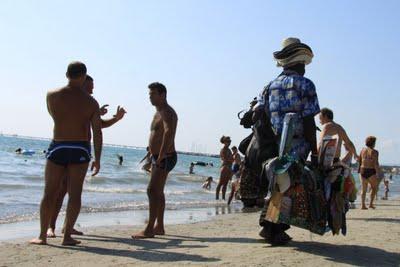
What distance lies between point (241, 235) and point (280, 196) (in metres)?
2.08

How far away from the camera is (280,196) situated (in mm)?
5031

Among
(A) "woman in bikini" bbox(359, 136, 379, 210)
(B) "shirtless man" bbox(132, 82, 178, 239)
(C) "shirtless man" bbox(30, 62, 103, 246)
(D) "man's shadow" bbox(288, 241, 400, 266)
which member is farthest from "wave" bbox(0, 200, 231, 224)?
(D) "man's shadow" bbox(288, 241, 400, 266)

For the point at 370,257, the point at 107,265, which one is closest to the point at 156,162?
the point at 107,265

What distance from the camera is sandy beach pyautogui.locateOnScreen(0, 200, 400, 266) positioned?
4.77m

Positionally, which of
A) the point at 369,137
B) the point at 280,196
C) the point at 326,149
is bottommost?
the point at 280,196

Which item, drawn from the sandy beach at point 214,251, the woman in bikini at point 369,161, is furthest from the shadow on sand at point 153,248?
the woman in bikini at point 369,161

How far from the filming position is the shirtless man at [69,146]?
5.72 m

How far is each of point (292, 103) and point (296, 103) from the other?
39 mm

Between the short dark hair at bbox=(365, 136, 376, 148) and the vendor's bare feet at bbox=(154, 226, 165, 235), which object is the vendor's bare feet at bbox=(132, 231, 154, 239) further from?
the short dark hair at bbox=(365, 136, 376, 148)

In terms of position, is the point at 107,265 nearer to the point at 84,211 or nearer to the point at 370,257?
the point at 370,257

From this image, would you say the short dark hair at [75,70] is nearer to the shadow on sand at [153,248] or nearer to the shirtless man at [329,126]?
the shadow on sand at [153,248]

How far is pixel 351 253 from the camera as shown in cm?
514

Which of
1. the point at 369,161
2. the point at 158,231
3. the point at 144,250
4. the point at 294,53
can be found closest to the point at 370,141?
the point at 369,161

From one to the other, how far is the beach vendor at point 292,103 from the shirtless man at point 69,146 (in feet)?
6.23
